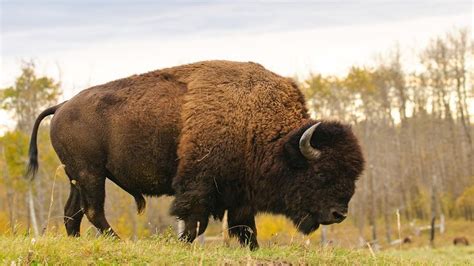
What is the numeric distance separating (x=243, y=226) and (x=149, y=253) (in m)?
2.29

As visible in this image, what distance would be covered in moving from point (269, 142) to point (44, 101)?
3598 centimetres

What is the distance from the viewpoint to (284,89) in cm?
857

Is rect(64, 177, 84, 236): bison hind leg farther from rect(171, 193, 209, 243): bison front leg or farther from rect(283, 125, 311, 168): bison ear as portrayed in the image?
rect(283, 125, 311, 168): bison ear

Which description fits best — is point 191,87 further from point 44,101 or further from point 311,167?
point 44,101

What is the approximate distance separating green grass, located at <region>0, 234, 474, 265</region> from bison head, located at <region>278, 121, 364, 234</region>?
52cm

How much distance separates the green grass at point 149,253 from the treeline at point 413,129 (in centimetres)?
4403

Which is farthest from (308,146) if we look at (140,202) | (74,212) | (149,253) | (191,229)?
(74,212)

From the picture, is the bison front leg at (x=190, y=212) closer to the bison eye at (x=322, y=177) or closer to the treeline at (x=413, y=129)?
the bison eye at (x=322, y=177)

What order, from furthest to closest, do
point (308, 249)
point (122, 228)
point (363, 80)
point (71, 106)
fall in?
point (363, 80)
point (122, 228)
point (71, 106)
point (308, 249)

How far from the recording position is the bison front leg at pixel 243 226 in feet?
27.1

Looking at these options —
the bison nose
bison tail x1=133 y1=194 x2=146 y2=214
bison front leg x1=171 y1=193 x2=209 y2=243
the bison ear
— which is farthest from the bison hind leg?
the bison nose

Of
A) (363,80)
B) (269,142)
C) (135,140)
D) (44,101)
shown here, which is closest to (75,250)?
(135,140)

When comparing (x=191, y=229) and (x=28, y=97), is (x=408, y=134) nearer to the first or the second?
(x=28, y=97)

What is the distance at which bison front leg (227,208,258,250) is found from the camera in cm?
825
